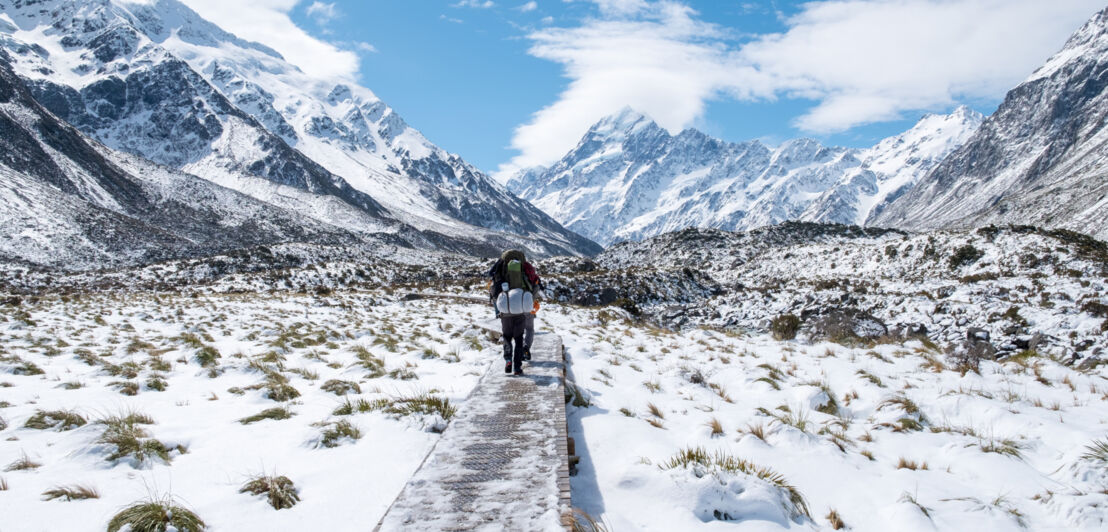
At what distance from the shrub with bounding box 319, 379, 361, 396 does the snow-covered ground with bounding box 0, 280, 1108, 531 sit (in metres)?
0.19

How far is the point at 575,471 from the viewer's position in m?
5.02

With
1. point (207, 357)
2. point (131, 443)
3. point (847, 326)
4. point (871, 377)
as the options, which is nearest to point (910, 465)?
point (871, 377)

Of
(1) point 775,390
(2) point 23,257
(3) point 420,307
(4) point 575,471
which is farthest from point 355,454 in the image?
(2) point 23,257

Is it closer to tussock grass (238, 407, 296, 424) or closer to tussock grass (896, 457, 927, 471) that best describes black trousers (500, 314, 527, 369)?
tussock grass (238, 407, 296, 424)

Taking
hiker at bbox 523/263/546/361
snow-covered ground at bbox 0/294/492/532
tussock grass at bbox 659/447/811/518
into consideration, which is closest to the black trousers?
hiker at bbox 523/263/546/361

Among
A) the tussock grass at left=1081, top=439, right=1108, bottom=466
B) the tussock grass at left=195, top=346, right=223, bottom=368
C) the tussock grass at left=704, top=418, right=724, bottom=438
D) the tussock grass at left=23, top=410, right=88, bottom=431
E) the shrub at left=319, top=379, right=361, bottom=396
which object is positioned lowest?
the tussock grass at left=195, top=346, right=223, bottom=368

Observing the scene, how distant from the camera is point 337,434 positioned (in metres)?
5.57

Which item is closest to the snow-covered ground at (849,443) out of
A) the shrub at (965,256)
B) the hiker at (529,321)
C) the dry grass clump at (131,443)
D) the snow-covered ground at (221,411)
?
the hiker at (529,321)

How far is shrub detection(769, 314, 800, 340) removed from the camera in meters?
15.0

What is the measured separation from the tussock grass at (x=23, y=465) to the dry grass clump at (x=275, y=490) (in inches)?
83.6

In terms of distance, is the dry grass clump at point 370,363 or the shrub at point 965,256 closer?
the dry grass clump at point 370,363

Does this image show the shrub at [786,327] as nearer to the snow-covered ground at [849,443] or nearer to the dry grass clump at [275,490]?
the snow-covered ground at [849,443]

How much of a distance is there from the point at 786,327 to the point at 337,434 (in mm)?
13759

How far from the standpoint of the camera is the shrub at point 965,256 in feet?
96.8
